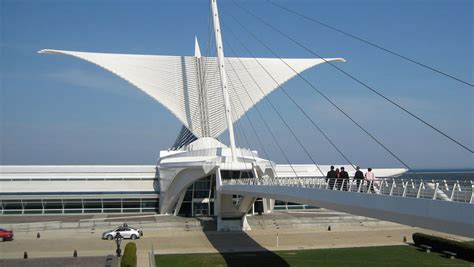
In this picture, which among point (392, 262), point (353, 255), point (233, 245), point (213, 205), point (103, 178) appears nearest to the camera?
point (392, 262)

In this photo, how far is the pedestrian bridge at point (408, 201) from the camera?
10664mm

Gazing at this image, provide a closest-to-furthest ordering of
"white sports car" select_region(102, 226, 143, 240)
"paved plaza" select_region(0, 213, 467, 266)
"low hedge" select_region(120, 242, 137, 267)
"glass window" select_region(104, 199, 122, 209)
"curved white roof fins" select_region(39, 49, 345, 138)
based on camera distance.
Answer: "low hedge" select_region(120, 242, 137, 267) < "paved plaza" select_region(0, 213, 467, 266) < "white sports car" select_region(102, 226, 143, 240) < "glass window" select_region(104, 199, 122, 209) < "curved white roof fins" select_region(39, 49, 345, 138)

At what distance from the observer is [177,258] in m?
24.6

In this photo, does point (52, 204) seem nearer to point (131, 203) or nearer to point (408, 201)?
point (131, 203)

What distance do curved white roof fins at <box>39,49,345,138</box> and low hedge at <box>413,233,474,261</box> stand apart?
789 inches

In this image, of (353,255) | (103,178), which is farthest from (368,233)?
(103,178)

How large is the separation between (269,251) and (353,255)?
13.0 ft

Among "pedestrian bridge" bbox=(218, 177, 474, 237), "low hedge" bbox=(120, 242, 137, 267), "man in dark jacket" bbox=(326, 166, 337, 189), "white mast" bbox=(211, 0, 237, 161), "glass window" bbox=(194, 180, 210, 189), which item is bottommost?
"low hedge" bbox=(120, 242, 137, 267)

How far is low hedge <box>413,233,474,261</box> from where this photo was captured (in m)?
23.8

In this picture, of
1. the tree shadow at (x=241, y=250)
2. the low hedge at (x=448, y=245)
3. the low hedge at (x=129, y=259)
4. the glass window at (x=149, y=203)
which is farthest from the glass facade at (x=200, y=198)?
the low hedge at (x=129, y=259)

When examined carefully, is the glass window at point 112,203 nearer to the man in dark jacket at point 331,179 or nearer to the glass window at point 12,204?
the glass window at point 12,204

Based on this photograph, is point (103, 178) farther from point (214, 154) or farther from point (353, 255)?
point (353, 255)

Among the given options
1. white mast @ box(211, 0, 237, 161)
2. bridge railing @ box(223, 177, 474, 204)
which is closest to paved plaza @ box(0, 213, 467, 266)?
white mast @ box(211, 0, 237, 161)

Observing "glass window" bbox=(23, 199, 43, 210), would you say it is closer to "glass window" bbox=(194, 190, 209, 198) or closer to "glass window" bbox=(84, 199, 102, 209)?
"glass window" bbox=(84, 199, 102, 209)
